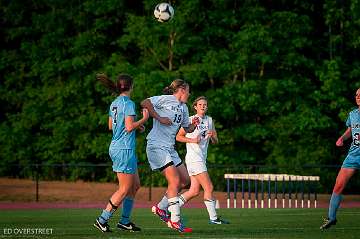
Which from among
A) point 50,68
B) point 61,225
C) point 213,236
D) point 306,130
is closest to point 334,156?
point 306,130

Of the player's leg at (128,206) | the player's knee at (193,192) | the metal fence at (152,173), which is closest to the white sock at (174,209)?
the player's leg at (128,206)

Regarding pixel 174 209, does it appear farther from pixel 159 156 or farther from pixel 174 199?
pixel 159 156

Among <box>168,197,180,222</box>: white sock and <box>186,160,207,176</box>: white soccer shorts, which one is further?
<box>186,160,207,176</box>: white soccer shorts

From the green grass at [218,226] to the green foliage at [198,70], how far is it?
1396 cm

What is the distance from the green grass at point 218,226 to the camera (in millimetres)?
15117

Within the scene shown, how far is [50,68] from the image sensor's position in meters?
39.4

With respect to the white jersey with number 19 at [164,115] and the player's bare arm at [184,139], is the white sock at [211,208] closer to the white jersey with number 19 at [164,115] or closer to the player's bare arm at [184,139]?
the player's bare arm at [184,139]

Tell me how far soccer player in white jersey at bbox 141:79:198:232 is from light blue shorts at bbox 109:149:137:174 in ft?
2.06

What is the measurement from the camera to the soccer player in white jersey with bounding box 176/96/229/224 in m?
18.5

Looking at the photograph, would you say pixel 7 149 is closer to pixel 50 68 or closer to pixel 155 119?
pixel 50 68

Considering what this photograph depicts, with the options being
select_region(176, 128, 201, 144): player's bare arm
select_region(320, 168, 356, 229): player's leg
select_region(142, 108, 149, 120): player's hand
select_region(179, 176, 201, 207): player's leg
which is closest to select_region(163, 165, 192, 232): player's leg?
select_region(142, 108, 149, 120): player's hand

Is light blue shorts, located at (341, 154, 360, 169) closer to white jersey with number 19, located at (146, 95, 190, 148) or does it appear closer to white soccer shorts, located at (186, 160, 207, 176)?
white jersey with number 19, located at (146, 95, 190, 148)

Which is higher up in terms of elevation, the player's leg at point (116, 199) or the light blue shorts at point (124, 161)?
the light blue shorts at point (124, 161)

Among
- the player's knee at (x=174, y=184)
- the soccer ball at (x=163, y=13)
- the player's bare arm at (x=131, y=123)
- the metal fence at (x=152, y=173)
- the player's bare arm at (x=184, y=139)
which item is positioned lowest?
the metal fence at (x=152, y=173)
